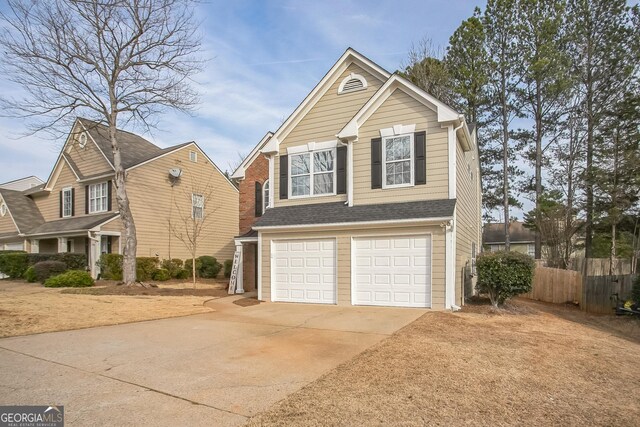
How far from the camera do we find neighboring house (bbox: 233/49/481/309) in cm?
1172

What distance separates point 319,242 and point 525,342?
698 centimetres

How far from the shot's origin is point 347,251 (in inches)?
500

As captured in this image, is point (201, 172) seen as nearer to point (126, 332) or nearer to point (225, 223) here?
point (225, 223)

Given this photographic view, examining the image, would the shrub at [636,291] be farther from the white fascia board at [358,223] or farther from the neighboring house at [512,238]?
the neighboring house at [512,238]

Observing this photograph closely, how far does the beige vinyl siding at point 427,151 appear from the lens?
12.1m

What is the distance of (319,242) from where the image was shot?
43.7 feet

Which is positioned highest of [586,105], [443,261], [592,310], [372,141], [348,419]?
[586,105]

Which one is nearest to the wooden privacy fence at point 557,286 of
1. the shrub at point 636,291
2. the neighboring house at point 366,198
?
the shrub at point 636,291

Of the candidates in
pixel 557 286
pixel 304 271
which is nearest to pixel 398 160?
pixel 304 271

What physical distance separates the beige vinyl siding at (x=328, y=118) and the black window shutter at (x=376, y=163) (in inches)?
48.2

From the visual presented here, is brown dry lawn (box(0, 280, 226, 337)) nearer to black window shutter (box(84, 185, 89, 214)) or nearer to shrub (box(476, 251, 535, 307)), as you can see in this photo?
shrub (box(476, 251, 535, 307))

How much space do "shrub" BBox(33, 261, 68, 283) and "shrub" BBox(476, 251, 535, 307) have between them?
18858 mm

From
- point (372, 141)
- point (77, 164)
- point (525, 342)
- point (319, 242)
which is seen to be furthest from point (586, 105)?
point (77, 164)

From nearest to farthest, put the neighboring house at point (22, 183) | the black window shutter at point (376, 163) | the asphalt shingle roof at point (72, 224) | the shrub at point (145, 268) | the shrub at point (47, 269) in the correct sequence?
the black window shutter at point (376, 163) → the shrub at point (47, 269) → the shrub at point (145, 268) → the asphalt shingle roof at point (72, 224) → the neighboring house at point (22, 183)
